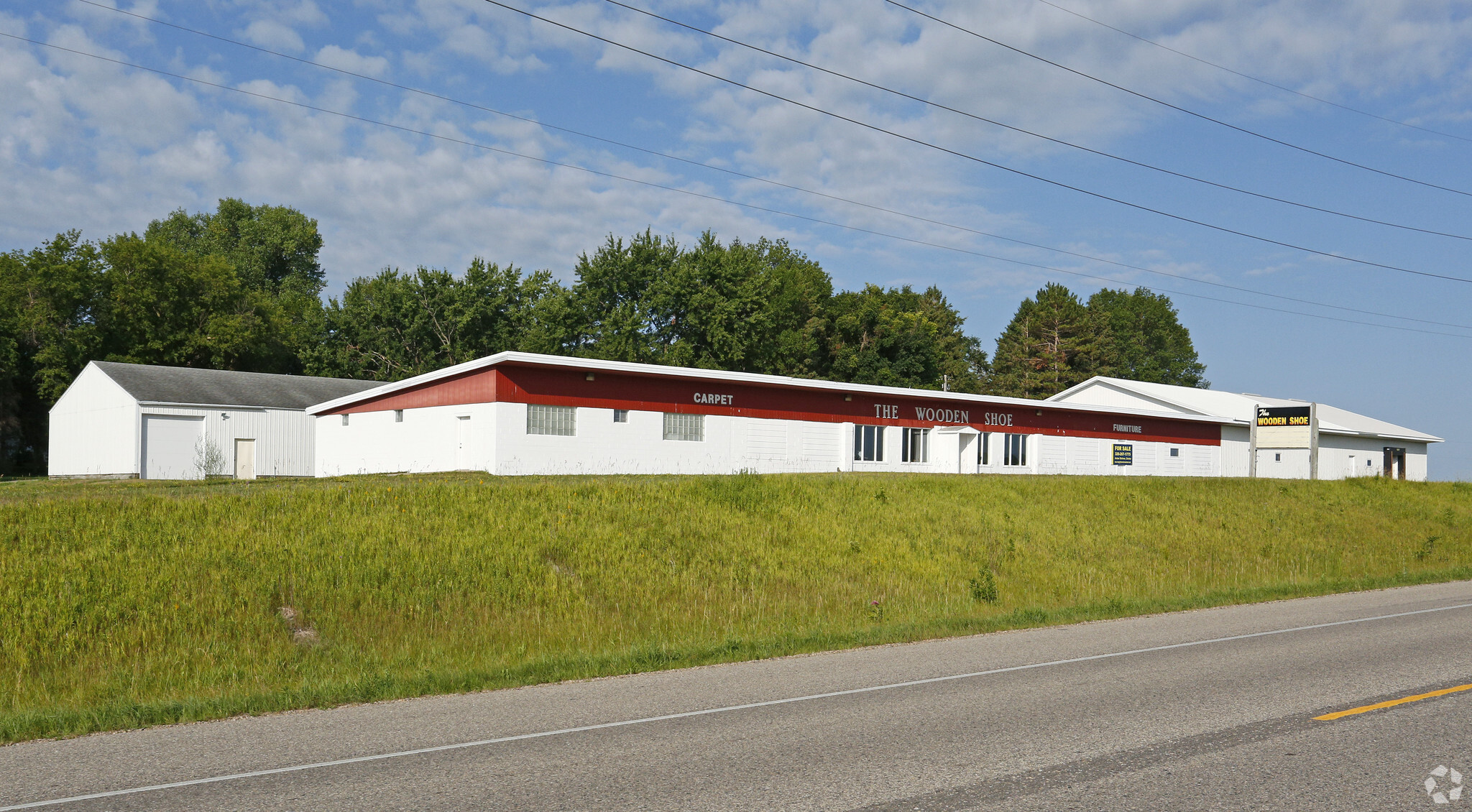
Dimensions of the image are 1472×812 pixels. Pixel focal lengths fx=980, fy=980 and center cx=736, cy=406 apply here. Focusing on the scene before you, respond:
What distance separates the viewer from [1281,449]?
182 ft

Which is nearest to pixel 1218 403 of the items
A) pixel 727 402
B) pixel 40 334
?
pixel 727 402

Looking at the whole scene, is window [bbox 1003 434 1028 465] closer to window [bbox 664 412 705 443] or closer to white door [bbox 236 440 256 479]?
window [bbox 664 412 705 443]

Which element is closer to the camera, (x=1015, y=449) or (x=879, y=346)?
(x=1015, y=449)

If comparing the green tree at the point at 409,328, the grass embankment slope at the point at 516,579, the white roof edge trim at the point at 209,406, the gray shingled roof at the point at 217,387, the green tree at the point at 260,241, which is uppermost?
the green tree at the point at 260,241

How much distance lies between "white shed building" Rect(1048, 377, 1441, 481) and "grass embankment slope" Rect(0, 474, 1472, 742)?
1254 inches

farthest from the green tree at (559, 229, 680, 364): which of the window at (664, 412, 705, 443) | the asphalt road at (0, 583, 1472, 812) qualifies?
the asphalt road at (0, 583, 1472, 812)

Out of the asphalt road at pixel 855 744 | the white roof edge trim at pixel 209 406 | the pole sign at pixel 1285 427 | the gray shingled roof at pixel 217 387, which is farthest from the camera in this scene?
the pole sign at pixel 1285 427

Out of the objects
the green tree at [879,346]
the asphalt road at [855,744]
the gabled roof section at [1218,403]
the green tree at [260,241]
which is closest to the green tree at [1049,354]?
the green tree at [879,346]

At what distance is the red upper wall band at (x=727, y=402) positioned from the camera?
31380 millimetres

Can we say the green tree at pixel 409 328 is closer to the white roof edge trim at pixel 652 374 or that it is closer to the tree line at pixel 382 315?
the tree line at pixel 382 315

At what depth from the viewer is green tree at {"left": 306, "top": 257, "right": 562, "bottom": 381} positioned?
223ft

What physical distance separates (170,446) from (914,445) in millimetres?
31536

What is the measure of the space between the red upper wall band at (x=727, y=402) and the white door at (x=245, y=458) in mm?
5531

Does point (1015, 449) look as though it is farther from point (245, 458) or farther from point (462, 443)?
point (245, 458)
